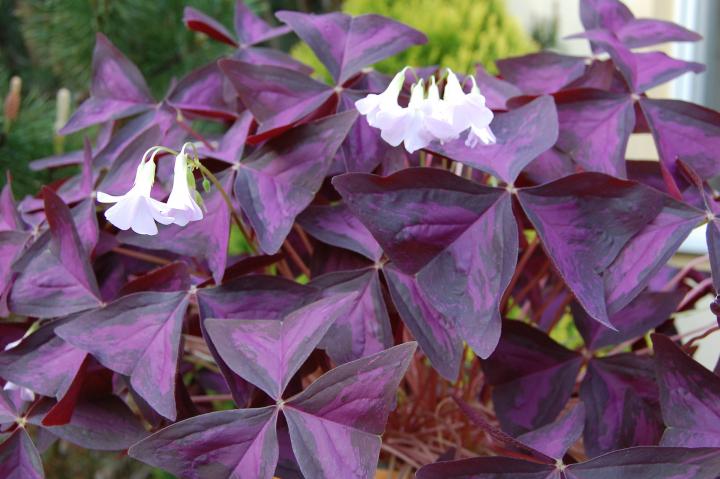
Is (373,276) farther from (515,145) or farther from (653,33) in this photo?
(653,33)

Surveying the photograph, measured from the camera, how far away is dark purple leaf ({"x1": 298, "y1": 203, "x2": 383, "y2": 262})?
49 centimetres

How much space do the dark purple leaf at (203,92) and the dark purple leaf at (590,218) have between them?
311mm

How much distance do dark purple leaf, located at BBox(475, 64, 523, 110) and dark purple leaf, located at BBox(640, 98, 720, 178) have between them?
0.31 feet

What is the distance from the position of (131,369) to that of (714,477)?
326mm

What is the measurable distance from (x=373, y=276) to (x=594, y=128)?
0.19m

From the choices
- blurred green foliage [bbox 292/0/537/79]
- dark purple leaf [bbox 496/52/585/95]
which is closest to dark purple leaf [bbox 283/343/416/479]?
dark purple leaf [bbox 496/52/585/95]

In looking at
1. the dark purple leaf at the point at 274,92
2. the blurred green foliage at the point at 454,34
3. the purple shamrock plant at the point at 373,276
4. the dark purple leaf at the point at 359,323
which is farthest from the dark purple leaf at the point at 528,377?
the blurred green foliage at the point at 454,34

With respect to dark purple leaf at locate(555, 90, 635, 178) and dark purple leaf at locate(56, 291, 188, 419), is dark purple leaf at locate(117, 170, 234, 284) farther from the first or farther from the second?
dark purple leaf at locate(555, 90, 635, 178)

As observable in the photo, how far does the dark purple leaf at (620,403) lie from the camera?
1.59 ft

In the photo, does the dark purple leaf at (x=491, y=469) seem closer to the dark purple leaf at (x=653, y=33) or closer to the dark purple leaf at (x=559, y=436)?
the dark purple leaf at (x=559, y=436)

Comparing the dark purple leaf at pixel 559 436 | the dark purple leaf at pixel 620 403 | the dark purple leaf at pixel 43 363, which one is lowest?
the dark purple leaf at pixel 620 403

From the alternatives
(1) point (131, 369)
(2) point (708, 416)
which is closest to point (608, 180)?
(2) point (708, 416)

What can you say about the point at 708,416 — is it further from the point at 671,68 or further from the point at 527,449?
the point at 671,68

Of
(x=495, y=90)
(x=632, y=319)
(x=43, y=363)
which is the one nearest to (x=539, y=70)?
(x=495, y=90)
